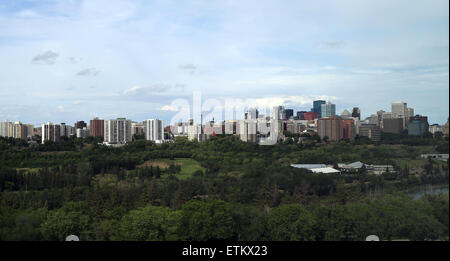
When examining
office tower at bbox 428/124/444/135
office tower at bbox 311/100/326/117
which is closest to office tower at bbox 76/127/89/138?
office tower at bbox 311/100/326/117

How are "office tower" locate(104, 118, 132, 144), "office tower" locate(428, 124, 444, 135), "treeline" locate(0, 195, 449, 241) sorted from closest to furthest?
"treeline" locate(0, 195, 449, 241)
"office tower" locate(428, 124, 444, 135)
"office tower" locate(104, 118, 132, 144)

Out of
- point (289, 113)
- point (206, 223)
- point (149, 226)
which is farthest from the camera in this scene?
point (289, 113)

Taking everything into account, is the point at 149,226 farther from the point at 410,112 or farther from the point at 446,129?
the point at 446,129

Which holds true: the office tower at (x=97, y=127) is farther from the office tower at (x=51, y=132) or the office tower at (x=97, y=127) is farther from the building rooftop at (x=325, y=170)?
the building rooftop at (x=325, y=170)

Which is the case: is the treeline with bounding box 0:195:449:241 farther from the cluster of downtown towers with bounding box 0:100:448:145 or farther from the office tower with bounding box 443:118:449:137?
the cluster of downtown towers with bounding box 0:100:448:145

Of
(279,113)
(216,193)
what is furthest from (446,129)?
(216,193)
